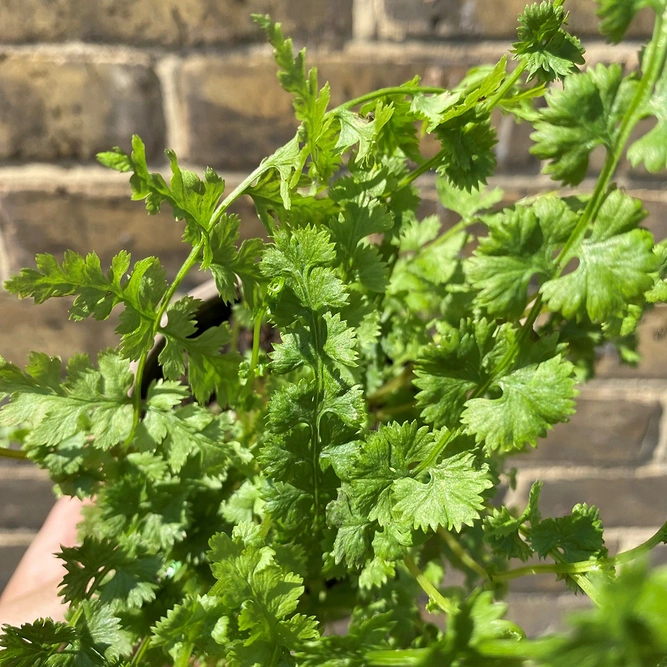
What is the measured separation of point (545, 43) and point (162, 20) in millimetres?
472

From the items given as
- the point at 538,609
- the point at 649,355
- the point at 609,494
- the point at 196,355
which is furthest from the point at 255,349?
the point at 538,609

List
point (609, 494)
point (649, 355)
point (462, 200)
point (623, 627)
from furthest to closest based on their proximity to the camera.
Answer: point (609, 494) → point (649, 355) → point (462, 200) → point (623, 627)

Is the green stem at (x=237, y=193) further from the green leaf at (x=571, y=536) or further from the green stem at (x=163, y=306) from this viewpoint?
the green leaf at (x=571, y=536)

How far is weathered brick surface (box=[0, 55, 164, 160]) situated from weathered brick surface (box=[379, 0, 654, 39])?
290 mm

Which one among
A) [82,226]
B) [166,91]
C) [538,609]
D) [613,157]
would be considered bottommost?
[538,609]

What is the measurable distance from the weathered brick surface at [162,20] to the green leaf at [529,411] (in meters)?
0.48

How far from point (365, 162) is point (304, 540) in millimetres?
263

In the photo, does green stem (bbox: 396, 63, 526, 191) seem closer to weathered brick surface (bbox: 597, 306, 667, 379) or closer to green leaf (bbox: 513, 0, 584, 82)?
green leaf (bbox: 513, 0, 584, 82)

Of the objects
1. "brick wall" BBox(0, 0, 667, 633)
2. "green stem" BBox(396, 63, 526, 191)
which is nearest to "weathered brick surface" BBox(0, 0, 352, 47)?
"brick wall" BBox(0, 0, 667, 633)

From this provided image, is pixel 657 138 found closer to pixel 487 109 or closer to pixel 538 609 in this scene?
pixel 487 109

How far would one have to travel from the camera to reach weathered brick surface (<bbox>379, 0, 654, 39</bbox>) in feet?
1.95

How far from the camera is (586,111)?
0.35 meters

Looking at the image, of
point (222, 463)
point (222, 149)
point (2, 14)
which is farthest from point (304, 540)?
point (2, 14)

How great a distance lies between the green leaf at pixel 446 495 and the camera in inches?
11.9
